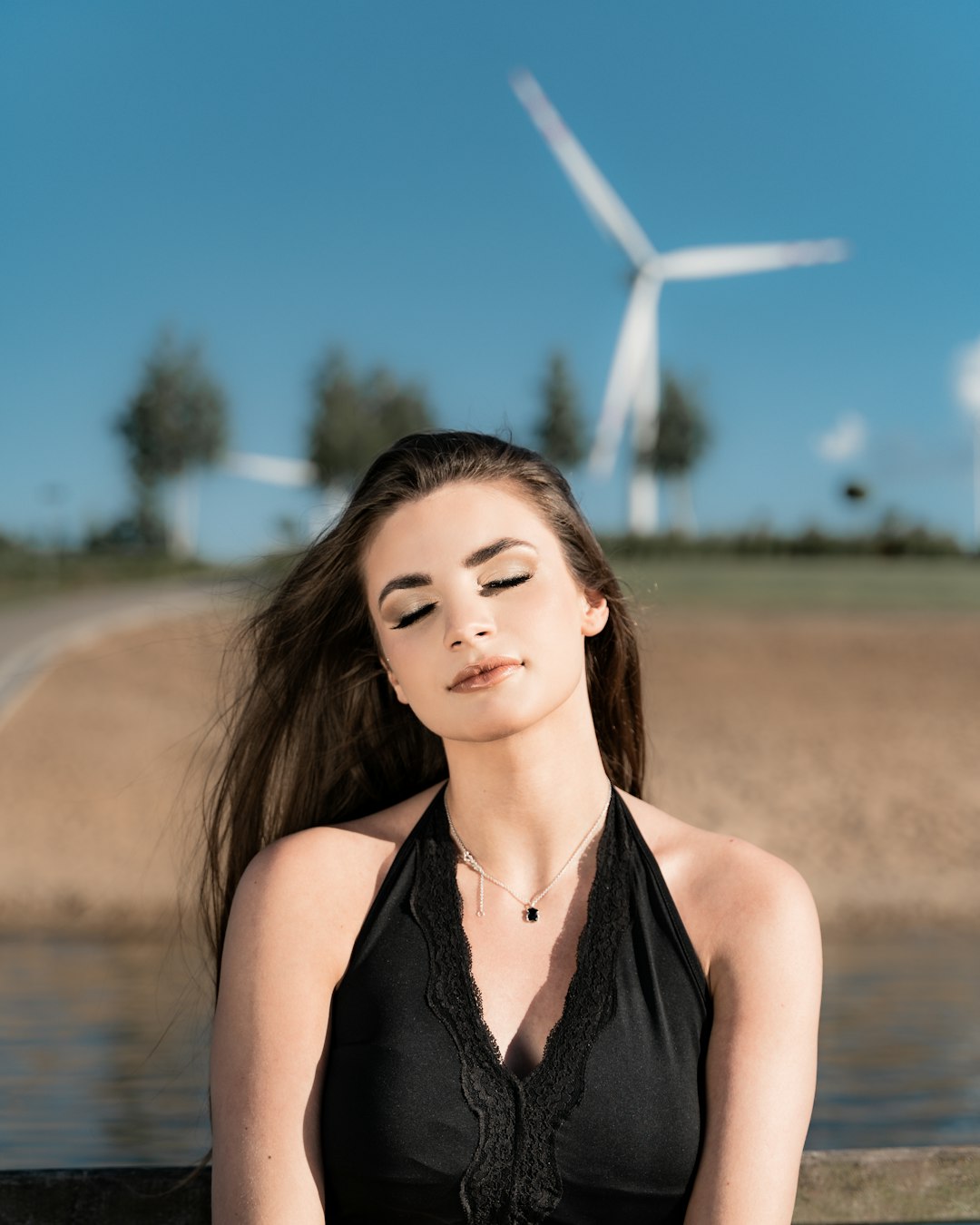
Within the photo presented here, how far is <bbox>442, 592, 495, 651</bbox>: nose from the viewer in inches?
114

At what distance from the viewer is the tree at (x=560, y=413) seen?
97.4m

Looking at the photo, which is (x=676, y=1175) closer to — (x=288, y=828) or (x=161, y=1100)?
(x=288, y=828)

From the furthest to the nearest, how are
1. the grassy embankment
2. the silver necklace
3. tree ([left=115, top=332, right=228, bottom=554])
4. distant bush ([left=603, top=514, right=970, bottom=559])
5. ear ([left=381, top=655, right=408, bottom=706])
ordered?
tree ([left=115, top=332, right=228, bottom=554]), distant bush ([left=603, top=514, right=970, bottom=559]), the grassy embankment, ear ([left=381, top=655, right=408, bottom=706]), the silver necklace

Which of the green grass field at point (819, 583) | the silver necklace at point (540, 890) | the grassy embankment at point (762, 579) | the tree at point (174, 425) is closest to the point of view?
the silver necklace at point (540, 890)

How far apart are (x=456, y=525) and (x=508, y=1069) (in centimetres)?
92

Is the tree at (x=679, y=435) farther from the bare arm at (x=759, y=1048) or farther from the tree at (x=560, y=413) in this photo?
the bare arm at (x=759, y=1048)

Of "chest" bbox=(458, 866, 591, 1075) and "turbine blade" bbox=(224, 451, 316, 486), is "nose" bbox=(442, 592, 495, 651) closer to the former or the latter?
"chest" bbox=(458, 866, 591, 1075)

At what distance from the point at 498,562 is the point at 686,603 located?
127 ft

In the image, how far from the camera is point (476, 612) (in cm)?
293

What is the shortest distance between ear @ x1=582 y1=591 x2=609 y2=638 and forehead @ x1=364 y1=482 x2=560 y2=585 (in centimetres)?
13

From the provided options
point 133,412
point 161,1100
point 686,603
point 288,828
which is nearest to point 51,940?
point 161,1100

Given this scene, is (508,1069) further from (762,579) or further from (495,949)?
(762,579)

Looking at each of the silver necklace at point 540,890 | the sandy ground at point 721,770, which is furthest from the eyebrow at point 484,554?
the sandy ground at point 721,770

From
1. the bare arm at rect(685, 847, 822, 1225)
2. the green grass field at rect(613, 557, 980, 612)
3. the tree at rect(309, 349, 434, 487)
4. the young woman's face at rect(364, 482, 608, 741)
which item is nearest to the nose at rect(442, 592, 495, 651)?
the young woman's face at rect(364, 482, 608, 741)
